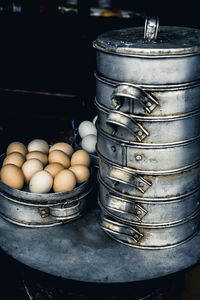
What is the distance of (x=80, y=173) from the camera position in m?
2.68

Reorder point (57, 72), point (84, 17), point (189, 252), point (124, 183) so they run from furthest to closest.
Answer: point (57, 72)
point (84, 17)
point (189, 252)
point (124, 183)

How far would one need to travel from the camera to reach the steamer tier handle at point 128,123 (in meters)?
2.11

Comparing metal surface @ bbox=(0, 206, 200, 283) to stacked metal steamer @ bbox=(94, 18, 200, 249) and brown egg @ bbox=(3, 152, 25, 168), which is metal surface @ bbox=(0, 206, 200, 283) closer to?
stacked metal steamer @ bbox=(94, 18, 200, 249)

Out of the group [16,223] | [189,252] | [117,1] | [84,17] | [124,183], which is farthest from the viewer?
[117,1]

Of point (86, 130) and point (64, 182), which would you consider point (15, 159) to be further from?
point (86, 130)

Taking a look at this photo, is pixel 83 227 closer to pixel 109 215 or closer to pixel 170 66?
pixel 109 215

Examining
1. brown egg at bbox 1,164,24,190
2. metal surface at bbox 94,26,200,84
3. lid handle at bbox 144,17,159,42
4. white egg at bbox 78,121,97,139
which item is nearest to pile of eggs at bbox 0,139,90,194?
brown egg at bbox 1,164,24,190

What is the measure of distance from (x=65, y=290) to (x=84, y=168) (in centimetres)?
72

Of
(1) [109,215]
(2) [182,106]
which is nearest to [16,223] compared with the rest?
(1) [109,215]

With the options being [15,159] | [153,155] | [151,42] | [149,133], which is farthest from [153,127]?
[15,159]

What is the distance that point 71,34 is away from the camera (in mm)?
4086

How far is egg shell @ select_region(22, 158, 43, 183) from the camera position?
2.65 m

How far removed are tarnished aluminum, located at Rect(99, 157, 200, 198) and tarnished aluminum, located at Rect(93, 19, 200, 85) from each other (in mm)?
483

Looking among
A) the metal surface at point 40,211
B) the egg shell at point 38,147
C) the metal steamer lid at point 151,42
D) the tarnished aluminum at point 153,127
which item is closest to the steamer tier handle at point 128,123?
the tarnished aluminum at point 153,127
